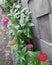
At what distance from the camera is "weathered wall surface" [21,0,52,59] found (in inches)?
85.7

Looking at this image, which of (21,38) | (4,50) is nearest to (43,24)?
(21,38)

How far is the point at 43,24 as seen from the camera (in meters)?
2.44

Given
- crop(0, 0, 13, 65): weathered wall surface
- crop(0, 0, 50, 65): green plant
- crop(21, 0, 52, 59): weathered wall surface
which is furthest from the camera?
crop(0, 0, 13, 65): weathered wall surface

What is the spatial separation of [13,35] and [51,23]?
0.93 meters

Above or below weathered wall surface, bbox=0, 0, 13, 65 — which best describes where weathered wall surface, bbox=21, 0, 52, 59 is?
above

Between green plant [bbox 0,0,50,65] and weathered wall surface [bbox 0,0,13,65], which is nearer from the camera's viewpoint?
green plant [bbox 0,0,50,65]

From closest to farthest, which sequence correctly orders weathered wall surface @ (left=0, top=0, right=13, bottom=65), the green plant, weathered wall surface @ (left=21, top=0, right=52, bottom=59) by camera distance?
weathered wall surface @ (left=21, top=0, right=52, bottom=59), the green plant, weathered wall surface @ (left=0, top=0, right=13, bottom=65)

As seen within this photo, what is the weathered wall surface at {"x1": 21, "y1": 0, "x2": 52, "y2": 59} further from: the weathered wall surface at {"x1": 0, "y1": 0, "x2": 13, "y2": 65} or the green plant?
the weathered wall surface at {"x1": 0, "y1": 0, "x2": 13, "y2": 65}

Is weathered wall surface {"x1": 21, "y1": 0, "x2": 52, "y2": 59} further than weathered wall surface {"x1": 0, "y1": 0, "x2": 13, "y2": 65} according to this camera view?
No

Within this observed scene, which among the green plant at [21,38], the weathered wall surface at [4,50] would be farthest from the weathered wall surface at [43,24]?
the weathered wall surface at [4,50]

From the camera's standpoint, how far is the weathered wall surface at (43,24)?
7.14ft

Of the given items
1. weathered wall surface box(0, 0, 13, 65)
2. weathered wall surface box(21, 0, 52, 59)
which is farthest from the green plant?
weathered wall surface box(0, 0, 13, 65)

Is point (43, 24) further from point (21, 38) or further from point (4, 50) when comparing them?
point (4, 50)

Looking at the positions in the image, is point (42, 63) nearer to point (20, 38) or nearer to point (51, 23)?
point (51, 23)
